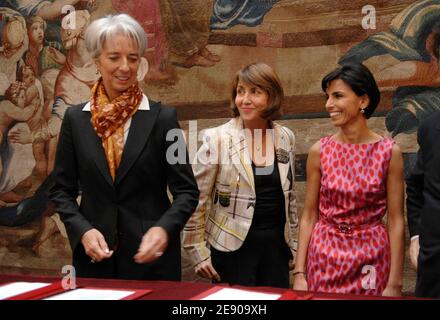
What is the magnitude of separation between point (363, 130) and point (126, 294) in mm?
1815

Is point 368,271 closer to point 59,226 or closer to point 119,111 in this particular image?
point 119,111

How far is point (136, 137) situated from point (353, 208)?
1.18 metres

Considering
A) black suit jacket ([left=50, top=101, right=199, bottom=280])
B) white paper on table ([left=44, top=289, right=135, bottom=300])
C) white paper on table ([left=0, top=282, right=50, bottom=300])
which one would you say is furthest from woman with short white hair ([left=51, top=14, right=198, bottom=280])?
white paper on table ([left=44, top=289, right=135, bottom=300])

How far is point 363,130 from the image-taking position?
11.1ft

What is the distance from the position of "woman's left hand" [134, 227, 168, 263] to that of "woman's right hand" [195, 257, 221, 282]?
890mm

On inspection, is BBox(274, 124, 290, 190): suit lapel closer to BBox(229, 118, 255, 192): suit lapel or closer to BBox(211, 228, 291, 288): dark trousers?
BBox(229, 118, 255, 192): suit lapel

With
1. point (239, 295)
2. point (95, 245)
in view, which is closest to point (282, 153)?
point (95, 245)

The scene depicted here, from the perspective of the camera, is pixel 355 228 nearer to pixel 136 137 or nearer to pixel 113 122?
pixel 136 137

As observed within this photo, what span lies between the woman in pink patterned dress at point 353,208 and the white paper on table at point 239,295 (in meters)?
1.21

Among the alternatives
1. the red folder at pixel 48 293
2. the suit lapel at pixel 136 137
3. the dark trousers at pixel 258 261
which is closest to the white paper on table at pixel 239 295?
the red folder at pixel 48 293

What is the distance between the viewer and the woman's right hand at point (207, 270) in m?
3.54

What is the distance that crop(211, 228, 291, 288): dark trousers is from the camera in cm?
349

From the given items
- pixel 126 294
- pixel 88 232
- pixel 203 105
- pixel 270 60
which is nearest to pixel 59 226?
pixel 203 105
